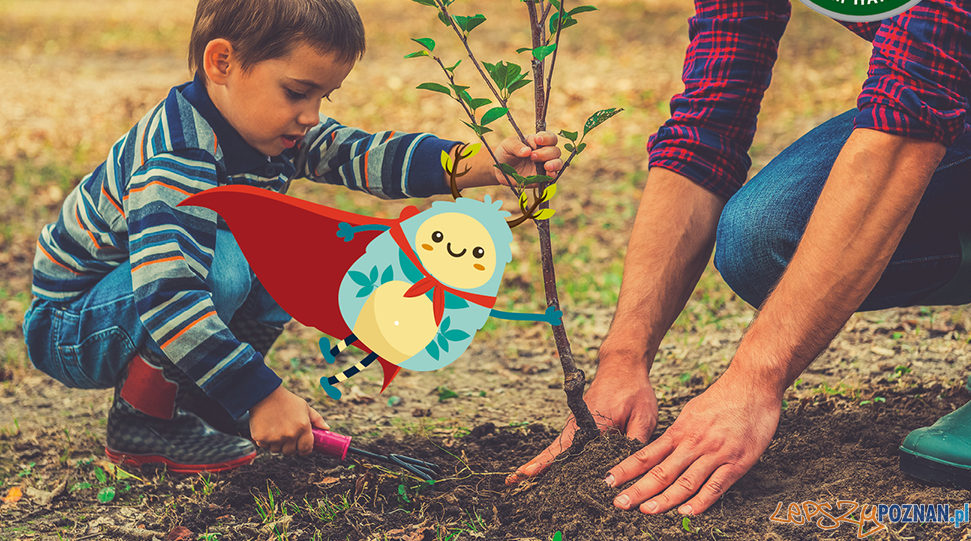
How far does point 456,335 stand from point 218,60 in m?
0.83

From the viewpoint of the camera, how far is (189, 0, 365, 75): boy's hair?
5.16 feet

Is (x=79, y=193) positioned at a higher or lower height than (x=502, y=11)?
lower

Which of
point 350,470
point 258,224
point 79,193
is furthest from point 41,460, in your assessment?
point 258,224

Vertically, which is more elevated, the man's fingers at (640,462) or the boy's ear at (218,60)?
the boy's ear at (218,60)

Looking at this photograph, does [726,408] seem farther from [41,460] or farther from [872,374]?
[41,460]

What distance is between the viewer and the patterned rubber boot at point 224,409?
7.41ft

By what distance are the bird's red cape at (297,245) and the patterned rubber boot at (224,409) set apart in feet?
2.52

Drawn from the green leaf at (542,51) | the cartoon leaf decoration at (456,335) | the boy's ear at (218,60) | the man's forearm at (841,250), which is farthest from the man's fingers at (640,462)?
the boy's ear at (218,60)

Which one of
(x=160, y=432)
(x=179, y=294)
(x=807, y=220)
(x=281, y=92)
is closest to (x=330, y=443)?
(x=179, y=294)

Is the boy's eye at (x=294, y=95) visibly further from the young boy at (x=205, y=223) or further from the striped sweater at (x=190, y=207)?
the striped sweater at (x=190, y=207)

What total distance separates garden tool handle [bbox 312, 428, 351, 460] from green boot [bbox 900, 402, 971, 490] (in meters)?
1.35

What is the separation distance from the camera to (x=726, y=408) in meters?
1.64

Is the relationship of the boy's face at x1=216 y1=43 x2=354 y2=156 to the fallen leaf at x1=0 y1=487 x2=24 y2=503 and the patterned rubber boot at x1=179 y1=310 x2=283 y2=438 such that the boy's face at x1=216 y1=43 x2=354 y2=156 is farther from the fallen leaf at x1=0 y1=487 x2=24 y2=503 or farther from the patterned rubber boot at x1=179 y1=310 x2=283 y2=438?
the fallen leaf at x1=0 y1=487 x2=24 y2=503

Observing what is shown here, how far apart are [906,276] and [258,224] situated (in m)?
1.70
